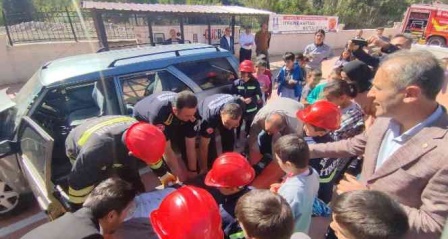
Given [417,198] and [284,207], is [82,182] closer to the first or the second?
[284,207]

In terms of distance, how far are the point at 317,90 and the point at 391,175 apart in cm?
284

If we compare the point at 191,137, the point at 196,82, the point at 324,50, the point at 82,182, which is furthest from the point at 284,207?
the point at 324,50

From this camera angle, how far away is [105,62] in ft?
12.0

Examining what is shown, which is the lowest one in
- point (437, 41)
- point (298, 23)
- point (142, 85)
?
point (437, 41)

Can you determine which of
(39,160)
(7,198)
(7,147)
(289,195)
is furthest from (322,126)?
(7,198)

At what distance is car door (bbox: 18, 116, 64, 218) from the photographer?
8.22ft

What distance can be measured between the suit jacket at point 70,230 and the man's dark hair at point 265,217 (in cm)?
84

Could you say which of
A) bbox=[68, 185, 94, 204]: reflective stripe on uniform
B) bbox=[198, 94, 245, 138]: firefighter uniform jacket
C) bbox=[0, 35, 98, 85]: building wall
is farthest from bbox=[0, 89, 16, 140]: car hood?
bbox=[0, 35, 98, 85]: building wall

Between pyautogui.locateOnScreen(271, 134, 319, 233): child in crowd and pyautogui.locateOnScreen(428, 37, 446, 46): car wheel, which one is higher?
pyautogui.locateOnScreen(271, 134, 319, 233): child in crowd

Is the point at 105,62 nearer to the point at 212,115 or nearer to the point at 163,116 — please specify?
the point at 163,116

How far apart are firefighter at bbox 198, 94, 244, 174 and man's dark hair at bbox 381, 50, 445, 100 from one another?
1.80 m

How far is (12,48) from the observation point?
855 centimetres

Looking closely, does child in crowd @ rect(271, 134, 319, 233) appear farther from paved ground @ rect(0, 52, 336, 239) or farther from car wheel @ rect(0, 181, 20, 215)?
car wheel @ rect(0, 181, 20, 215)

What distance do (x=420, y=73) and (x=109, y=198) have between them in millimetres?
1888
